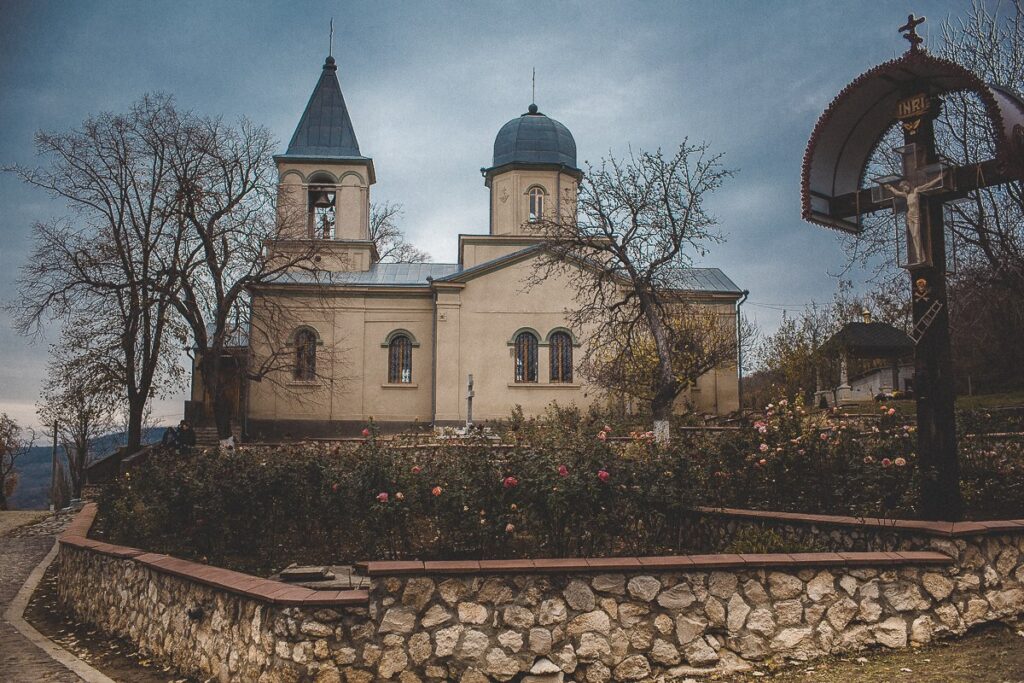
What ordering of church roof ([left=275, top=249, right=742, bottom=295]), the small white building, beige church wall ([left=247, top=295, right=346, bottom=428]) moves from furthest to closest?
beige church wall ([left=247, top=295, right=346, bottom=428]) → church roof ([left=275, top=249, right=742, bottom=295]) → the small white building

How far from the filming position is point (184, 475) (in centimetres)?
880

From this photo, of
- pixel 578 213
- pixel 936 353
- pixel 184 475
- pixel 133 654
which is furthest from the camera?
pixel 578 213

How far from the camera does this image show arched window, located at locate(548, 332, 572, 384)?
26.8 m

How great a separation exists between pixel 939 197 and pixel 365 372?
22.2 metres

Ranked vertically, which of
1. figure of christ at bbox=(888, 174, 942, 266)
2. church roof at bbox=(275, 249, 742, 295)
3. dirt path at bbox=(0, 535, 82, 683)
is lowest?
dirt path at bbox=(0, 535, 82, 683)

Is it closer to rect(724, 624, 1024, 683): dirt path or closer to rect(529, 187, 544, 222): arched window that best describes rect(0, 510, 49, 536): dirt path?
rect(724, 624, 1024, 683): dirt path

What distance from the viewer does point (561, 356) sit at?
26969 mm

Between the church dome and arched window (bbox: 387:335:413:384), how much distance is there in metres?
7.16

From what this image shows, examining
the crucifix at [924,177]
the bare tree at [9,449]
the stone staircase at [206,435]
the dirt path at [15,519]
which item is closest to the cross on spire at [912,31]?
the crucifix at [924,177]

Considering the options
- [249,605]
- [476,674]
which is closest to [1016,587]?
[476,674]

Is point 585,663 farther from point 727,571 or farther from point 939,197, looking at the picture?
point 939,197

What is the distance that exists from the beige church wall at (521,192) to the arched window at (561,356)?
4353mm

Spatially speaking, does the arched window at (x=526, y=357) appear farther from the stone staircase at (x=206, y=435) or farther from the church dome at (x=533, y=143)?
the stone staircase at (x=206, y=435)

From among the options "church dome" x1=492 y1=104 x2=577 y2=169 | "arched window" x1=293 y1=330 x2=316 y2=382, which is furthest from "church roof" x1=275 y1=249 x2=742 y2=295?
"church dome" x1=492 y1=104 x2=577 y2=169
